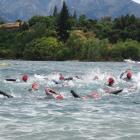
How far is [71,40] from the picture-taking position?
452 feet

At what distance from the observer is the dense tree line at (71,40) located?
133m

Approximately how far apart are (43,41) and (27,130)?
13213 centimetres

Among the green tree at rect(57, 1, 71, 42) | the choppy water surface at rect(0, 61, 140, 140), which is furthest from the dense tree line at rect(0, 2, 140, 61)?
the choppy water surface at rect(0, 61, 140, 140)

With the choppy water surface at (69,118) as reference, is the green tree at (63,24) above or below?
above

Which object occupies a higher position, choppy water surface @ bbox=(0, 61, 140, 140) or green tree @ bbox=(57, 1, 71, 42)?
green tree @ bbox=(57, 1, 71, 42)

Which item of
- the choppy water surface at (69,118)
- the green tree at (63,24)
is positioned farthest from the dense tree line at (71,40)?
the choppy water surface at (69,118)

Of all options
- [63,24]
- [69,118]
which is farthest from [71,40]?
[69,118]

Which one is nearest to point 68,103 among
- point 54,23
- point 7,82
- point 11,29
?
point 7,82

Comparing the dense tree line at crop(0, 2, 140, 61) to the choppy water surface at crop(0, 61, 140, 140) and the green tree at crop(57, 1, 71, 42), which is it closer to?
the green tree at crop(57, 1, 71, 42)

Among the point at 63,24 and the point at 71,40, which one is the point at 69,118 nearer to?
the point at 71,40

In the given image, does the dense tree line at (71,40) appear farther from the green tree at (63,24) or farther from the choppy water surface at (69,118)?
the choppy water surface at (69,118)

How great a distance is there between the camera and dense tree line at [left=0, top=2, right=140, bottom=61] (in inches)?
5251

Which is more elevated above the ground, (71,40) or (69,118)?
(71,40)

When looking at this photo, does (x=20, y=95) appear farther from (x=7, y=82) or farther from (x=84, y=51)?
(x=84, y=51)
